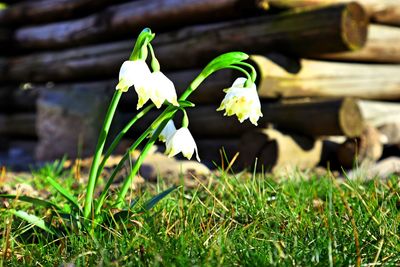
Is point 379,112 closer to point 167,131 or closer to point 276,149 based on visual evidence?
point 276,149

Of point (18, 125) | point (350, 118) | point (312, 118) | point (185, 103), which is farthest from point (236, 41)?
point (18, 125)

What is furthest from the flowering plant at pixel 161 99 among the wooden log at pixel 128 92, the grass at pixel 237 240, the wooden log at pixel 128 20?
the wooden log at pixel 128 20

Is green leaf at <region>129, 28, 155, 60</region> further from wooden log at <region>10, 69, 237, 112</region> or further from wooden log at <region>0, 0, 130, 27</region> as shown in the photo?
wooden log at <region>0, 0, 130, 27</region>

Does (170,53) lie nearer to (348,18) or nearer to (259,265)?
(348,18)

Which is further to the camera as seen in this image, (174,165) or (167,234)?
(174,165)

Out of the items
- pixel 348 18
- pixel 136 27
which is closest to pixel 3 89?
pixel 136 27

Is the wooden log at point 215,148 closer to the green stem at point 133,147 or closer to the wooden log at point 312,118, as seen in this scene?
the wooden log at point 312,118
